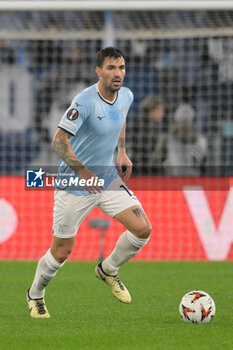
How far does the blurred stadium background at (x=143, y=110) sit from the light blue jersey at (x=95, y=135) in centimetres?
512

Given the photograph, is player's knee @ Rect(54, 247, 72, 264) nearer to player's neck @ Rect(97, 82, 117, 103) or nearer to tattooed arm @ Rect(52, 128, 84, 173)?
tattooed arm @ Rect(52, 128, 84, 173)

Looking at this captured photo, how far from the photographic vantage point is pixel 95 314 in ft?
23.1

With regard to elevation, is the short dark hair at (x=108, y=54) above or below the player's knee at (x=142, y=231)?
above

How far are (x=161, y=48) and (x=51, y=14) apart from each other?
89.4 inches

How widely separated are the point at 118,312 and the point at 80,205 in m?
1.07

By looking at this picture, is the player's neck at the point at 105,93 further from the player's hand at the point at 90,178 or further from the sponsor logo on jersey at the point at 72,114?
the player's hand at the point at 90,178

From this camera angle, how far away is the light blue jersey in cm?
687

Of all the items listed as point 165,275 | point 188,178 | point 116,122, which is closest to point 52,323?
point 116,122

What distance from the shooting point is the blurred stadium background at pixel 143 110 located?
475 inches

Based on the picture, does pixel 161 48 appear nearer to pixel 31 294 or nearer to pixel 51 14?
pixel 51 14

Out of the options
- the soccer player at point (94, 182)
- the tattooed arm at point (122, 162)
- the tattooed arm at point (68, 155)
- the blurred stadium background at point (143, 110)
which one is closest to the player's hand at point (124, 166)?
the tattooed arm at point (122, 162)

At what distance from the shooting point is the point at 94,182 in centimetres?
682

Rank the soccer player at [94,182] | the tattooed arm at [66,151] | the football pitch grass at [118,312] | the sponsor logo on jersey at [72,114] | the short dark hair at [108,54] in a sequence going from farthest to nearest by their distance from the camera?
1. the short dark hair at [108,54]
2. the soccer player at [94,182]
3. the sponsor logo on jersey at [72,114]
4. the tattooed arm at [66,151]
5. the football pitch grass at [118,312]

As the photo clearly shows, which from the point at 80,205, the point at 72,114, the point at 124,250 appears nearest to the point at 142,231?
the point at 124,250
